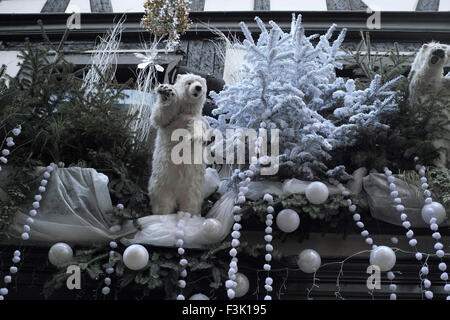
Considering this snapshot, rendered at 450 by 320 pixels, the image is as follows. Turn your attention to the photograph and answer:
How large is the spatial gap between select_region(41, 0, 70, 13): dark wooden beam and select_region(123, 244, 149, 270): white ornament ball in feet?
8.16

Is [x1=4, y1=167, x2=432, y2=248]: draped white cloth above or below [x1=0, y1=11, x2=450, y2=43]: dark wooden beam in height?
below

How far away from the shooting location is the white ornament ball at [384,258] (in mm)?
2303

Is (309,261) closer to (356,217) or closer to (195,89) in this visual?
(356,217)

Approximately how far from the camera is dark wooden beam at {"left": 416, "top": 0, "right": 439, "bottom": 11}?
396 centimetres

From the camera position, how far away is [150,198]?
8.36ft

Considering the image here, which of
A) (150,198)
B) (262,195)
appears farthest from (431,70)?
(150,198)

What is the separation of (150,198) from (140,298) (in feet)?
1.39

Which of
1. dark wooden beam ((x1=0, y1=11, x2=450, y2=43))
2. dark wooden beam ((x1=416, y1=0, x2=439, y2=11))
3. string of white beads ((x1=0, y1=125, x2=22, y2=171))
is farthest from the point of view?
dark wooden beam ((x1=416, y1=0, x2=439, y2=11))

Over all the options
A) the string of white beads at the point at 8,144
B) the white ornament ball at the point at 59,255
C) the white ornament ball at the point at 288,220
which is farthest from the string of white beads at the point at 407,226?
the string of white beads at the point at 8,144

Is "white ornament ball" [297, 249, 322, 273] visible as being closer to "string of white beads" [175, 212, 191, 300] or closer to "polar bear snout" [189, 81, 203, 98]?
"string of white beads" [175, 212, 191, 300]

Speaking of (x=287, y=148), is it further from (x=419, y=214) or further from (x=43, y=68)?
(x=43, y=68)

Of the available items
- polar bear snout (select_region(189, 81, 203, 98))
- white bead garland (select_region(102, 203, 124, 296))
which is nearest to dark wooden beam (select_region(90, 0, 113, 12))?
polar bear snout (select_region(189, 81, 203, 98))

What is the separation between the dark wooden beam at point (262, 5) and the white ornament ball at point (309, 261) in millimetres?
2149

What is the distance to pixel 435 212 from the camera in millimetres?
2338
